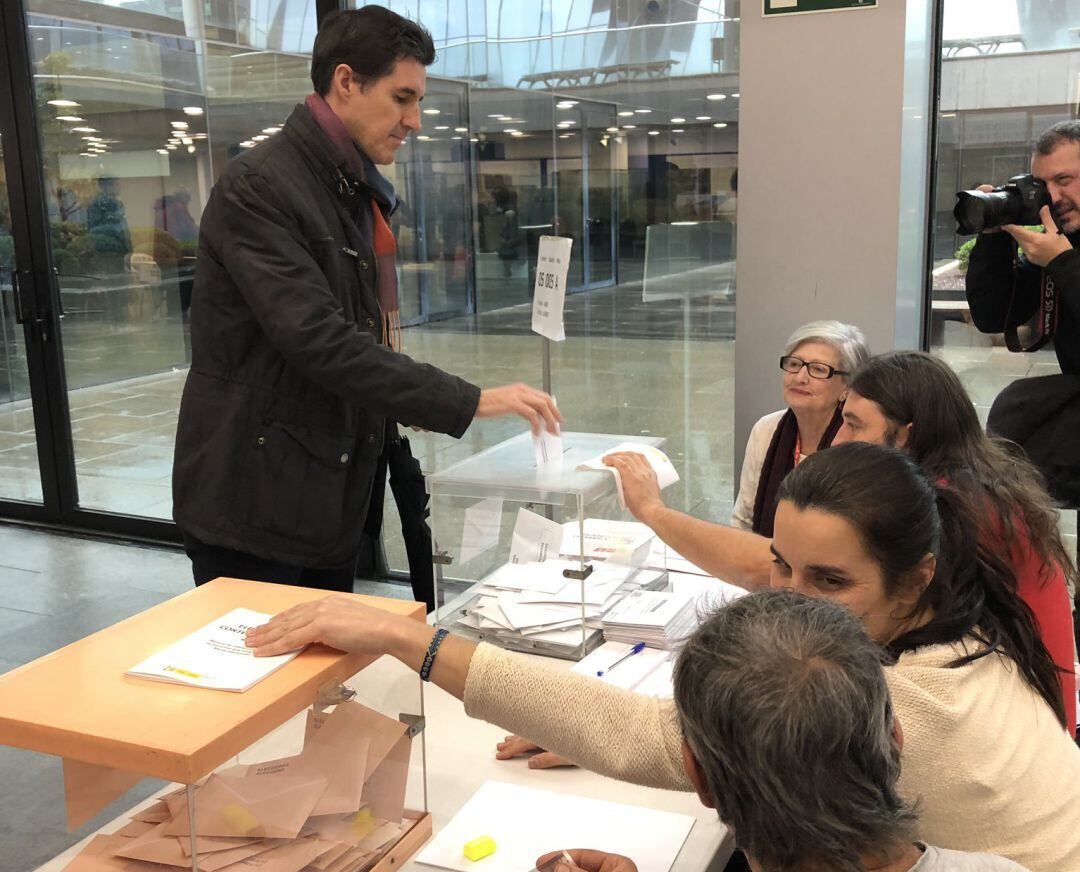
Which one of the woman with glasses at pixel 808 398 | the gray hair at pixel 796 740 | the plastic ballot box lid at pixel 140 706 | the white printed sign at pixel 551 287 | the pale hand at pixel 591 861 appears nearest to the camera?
the gray hair at pixel 796 740

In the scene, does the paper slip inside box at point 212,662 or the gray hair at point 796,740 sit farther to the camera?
the paper slip inside box at point 212,662

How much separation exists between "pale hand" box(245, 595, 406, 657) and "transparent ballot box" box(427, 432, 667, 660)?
679 millimetres

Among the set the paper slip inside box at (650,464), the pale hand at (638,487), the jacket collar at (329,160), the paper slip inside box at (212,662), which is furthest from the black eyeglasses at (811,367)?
the paper slip inside box at (212,662)

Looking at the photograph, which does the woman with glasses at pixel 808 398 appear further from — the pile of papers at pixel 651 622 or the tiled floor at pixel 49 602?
the tiled floor at pixel 49 602

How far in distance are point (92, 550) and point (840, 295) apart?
11.4 ft

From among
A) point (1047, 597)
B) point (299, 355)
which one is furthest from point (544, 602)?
point (1047, 597)

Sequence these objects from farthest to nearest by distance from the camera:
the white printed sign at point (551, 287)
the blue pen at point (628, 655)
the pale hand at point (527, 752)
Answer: the white printed sign at point (551, 287) → the blue pen at point (628, 655) → the pale hand at point (527, 752)

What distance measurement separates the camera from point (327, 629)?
1.22 m

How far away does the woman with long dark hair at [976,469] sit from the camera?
1.63 metres

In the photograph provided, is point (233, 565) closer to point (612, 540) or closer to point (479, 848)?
point (612, 540)

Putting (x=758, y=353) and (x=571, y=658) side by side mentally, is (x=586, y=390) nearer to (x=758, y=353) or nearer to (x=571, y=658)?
(x=758, y=353)

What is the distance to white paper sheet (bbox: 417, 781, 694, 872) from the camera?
4.33 ft

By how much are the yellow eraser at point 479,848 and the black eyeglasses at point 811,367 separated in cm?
163

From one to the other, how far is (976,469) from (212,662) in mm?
1293
